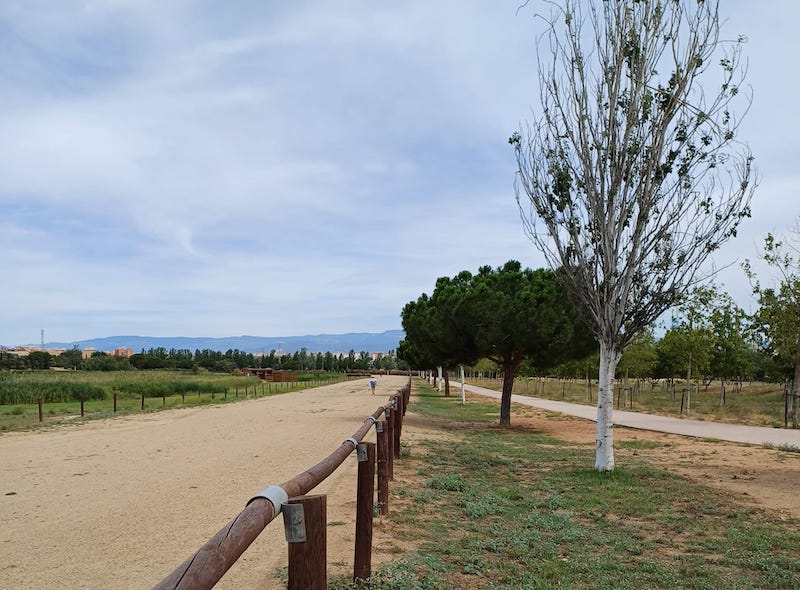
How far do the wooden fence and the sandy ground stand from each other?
73cm

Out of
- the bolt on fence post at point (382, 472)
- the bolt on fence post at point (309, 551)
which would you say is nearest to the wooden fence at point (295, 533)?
the bolt on fence post at point (309, 551)

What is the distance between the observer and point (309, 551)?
119 inches

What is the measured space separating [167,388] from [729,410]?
114ft

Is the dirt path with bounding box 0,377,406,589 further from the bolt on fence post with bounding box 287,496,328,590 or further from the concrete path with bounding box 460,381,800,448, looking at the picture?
the concrete path with bounding box 460,381,800,448

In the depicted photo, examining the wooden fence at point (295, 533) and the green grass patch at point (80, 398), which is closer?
the wooden fence at point (295, 533)

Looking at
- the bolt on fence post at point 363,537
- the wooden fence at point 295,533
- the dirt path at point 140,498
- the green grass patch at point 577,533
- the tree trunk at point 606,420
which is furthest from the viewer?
the tree trunk at point 606,420

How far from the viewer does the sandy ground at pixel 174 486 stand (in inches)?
223

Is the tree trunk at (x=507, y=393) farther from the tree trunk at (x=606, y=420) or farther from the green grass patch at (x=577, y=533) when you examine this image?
the tree trunk at (x=606, y=420)

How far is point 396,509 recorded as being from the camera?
755cm

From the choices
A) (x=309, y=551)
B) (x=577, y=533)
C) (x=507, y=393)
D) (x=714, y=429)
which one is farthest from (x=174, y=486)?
(x=714, y=429)

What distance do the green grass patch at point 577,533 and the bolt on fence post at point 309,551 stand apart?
1.69 meters

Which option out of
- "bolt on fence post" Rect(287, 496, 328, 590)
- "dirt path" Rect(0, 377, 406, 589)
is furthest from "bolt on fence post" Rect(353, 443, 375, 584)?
"bolt on fence post" Rect(287, 496, 328, 590)

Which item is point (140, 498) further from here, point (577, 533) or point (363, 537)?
point (577, 533)

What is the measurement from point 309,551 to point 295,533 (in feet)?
0.47
